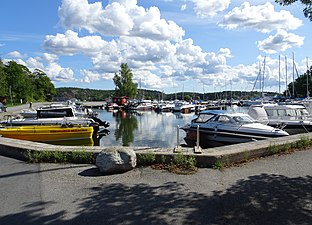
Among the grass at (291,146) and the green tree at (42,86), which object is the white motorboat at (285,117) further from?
the green tree at (42,86)

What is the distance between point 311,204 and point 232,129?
53.2ft

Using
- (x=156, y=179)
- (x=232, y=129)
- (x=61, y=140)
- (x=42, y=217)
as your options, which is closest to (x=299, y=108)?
(x=232, y=129)

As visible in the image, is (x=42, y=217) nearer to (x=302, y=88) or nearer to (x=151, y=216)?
(x=151, y=216)

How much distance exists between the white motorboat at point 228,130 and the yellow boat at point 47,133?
7969mm

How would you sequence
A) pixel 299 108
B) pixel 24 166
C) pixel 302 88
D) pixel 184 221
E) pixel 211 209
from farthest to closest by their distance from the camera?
pixel 302 88
pixel 299 108
pixel 24 166
pixel 211 209
pixel 184 221

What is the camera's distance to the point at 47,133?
2194 centimetres

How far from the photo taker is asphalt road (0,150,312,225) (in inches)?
189

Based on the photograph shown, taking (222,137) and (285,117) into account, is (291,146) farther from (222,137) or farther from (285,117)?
(285,117)

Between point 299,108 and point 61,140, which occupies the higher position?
point 299,108

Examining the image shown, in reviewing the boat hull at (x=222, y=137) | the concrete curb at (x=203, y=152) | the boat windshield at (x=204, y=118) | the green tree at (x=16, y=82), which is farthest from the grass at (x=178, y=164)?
the green tree at (x=16, y=82)

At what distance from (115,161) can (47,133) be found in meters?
16.2

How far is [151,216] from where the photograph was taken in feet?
15.9

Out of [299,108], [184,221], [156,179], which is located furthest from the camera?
[299,108]

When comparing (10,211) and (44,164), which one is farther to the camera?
(44,164)
